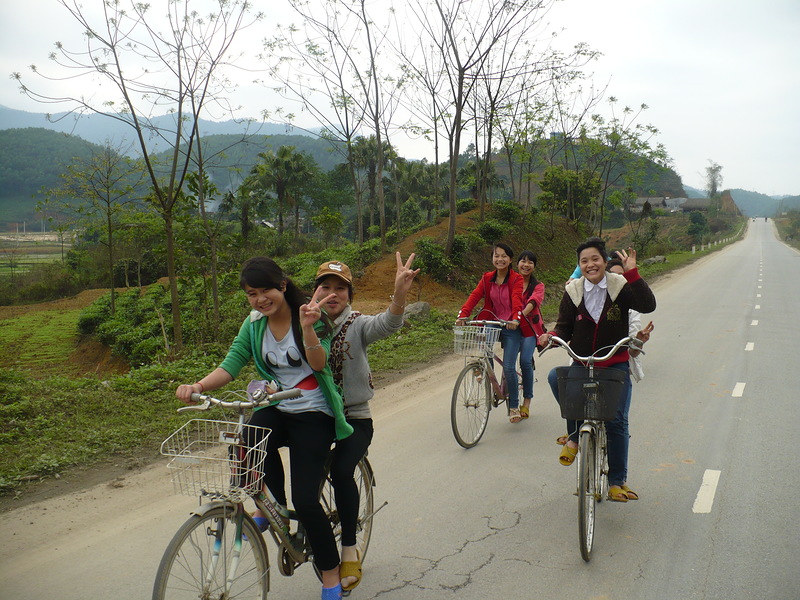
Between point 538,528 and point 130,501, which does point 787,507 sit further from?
point 130,501

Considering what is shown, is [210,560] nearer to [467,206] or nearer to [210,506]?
[210,506]

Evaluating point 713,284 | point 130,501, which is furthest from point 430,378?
point 713,284

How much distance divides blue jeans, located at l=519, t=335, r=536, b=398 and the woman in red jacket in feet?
0.39

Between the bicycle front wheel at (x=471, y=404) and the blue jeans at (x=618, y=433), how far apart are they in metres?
1.50

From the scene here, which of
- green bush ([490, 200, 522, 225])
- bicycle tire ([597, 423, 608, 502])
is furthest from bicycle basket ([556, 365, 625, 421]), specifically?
green bush ([490, 200, 522, 225])

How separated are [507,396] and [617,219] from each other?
90.7m

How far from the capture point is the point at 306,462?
2.87 meters

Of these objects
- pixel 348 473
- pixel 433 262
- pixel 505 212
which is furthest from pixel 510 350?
pixel 505 212

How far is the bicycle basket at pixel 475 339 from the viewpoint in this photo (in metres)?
5.53

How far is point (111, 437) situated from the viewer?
576cm

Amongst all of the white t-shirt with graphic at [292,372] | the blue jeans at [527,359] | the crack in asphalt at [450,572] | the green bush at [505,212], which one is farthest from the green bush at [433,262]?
the white t-shirt with graphic at [292,372]

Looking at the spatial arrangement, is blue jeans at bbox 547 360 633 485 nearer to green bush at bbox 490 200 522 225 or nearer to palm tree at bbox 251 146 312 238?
green bush at bbox 490 200 522 225

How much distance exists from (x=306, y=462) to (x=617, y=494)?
2424 mm

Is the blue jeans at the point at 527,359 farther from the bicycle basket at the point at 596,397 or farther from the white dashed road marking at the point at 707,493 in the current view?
the bicycle basket at the point at 596,397
